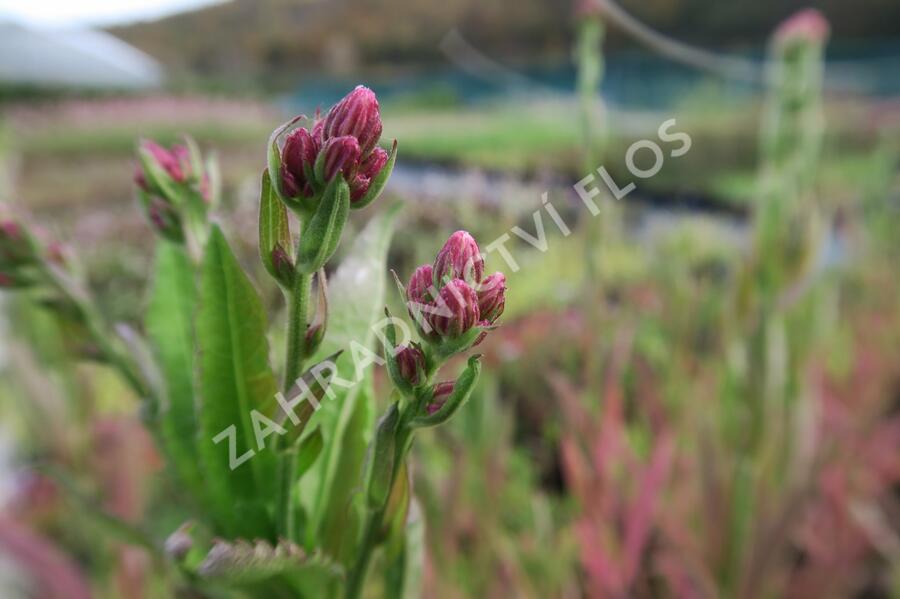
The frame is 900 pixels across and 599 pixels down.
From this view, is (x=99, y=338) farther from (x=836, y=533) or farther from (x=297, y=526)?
(x=836, y=533)

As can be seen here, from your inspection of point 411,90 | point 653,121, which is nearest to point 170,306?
point 653,121

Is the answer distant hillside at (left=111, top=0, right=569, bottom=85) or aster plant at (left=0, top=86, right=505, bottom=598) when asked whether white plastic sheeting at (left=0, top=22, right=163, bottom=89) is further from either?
aster plant at (left=0, top=86, right=505, bottom=598)

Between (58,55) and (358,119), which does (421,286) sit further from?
(58,55)

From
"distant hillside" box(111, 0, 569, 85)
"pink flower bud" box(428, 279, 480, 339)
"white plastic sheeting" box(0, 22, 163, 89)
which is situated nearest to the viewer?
"pink flower bud" box(428, 279, 480, 339)

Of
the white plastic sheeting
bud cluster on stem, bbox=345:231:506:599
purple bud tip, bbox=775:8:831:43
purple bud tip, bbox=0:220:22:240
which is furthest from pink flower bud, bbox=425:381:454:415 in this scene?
the white plastic sheeting

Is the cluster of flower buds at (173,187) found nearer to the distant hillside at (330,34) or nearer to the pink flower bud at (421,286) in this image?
the pink flower bud at (421,286)

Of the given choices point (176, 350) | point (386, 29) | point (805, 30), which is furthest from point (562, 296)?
point (176, 350)

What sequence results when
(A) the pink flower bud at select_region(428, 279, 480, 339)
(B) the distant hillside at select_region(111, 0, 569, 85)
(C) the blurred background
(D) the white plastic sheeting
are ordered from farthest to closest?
(B) the distant hillside at select_region(111, 0, 569, 85) → (D) the white plastic sheeting → (C) the blurred background → (A) the pink flower bud at select_region(428, 279, 480, 339)
